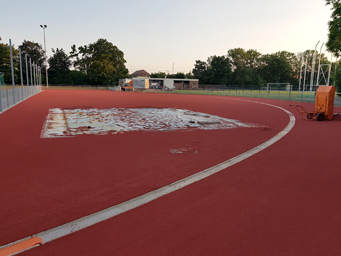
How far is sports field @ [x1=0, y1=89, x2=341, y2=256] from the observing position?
3.42m

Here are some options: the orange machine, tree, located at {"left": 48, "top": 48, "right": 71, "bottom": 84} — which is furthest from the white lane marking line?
tree, located at {"left": 48, "top": 48, "right": 71, "bottom": 84}

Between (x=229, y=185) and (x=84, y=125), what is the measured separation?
949 cm

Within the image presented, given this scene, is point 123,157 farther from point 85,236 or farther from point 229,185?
point 85,236

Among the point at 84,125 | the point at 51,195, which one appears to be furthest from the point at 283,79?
the point at 51,195

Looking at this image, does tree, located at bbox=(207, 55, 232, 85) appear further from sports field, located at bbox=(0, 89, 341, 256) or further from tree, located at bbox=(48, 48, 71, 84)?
sports field, located at bbox=(0, 89, 341, 256)

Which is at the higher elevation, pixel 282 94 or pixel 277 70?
pixel 277 70

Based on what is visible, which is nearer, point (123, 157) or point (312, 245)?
point (312, 245)

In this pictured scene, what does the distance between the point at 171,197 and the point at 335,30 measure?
91.7 ft

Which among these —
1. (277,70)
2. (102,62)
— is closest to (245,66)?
(277,70)

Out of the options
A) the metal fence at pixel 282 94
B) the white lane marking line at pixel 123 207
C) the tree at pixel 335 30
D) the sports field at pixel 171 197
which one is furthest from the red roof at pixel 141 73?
the white lane marking line at pixel 123 207

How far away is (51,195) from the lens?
4.77 m

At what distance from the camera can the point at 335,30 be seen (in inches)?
975

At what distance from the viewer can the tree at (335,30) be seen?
24.3 meters

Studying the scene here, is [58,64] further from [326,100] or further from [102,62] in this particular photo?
[326,100]
